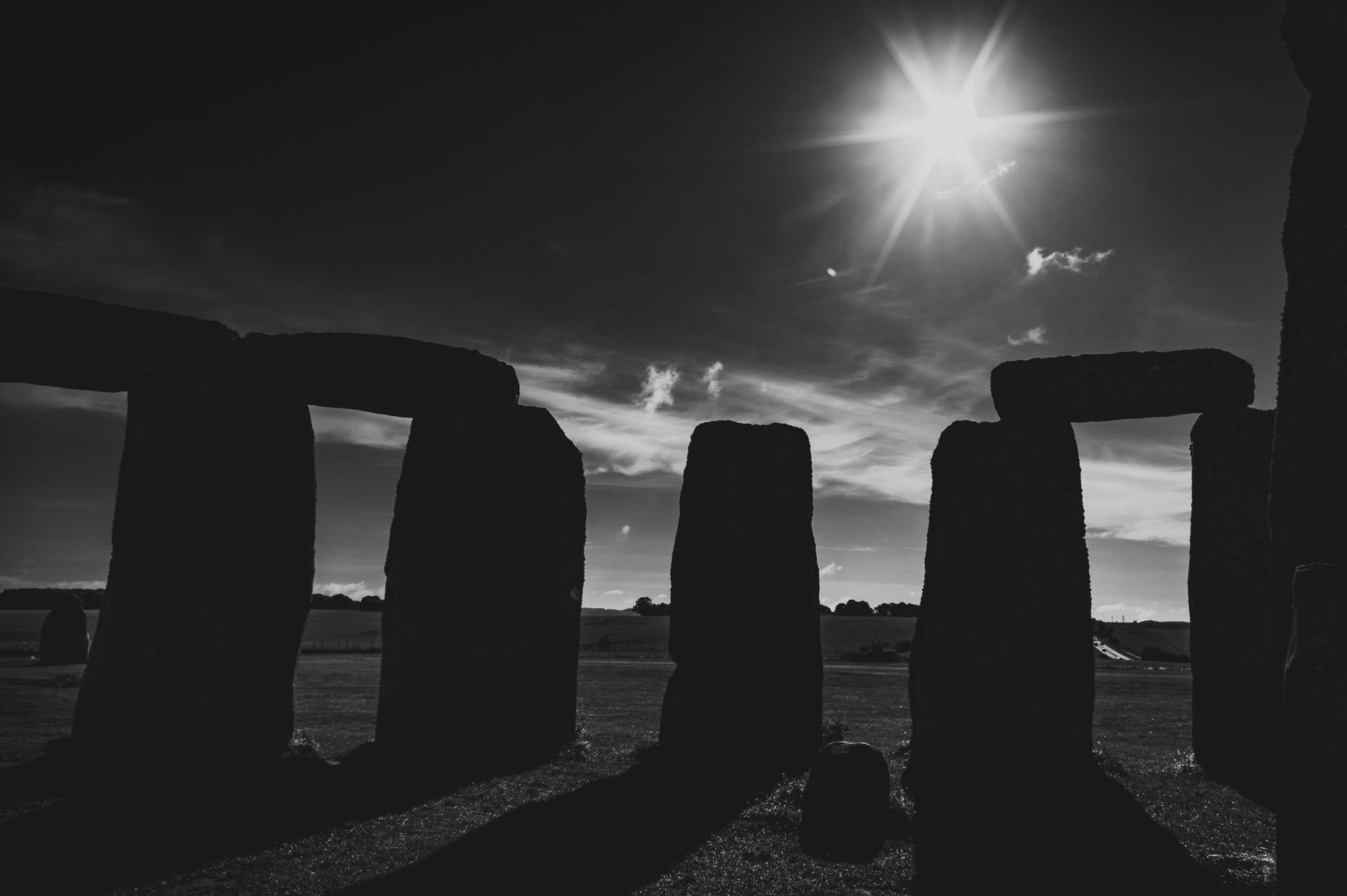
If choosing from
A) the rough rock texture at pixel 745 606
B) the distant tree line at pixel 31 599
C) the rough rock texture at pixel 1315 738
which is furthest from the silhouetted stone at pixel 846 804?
the distant tree line at pixel 31 599

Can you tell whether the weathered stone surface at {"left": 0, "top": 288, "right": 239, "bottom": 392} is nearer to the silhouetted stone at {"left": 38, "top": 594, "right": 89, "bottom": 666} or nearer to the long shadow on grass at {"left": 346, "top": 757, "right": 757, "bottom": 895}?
the long shadow on grass at {"left": 346, "top": 757, "right": 757, "bottom": 895}

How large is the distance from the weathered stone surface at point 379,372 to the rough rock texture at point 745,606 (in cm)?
309

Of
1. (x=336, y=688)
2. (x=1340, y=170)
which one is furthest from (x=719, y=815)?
(x=336, y=688)

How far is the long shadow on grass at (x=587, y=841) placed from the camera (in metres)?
6.81

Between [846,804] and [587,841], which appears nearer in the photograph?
[587,841]

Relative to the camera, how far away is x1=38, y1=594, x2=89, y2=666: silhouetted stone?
2656 cm

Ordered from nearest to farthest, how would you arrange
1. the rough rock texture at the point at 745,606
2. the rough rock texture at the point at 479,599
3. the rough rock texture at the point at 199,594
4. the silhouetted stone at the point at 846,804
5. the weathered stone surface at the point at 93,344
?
the silhouetted stone at the point at 846,804, the rough rock texture at the point at 199,594, the weathered stone surface at the point at 93,344, the rough rock texture at the point at 479,599, the rough rock texture at the point at 745,606

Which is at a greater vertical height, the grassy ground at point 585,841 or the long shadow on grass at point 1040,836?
the long shadow on grass at point 1040,836

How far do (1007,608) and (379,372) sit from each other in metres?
8.32

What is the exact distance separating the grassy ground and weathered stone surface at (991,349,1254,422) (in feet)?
14.7

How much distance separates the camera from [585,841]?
7.84 meters

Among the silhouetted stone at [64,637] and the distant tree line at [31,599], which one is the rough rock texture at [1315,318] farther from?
the distant tree line at [31,599]

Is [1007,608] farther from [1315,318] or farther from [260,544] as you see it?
[260,544]

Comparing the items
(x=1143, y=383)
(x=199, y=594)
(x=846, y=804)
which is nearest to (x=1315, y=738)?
(x=846, y=804)
